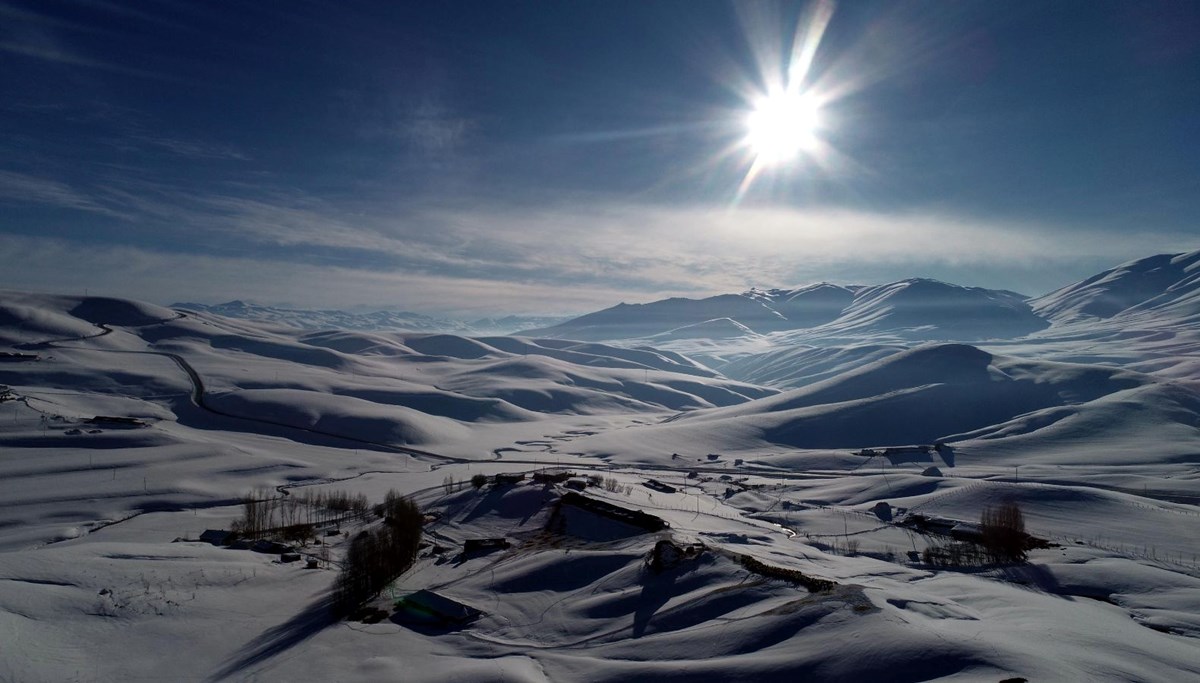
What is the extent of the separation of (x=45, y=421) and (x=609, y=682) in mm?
77251

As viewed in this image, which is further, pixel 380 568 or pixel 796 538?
pixel 796 538

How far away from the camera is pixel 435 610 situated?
2055cm

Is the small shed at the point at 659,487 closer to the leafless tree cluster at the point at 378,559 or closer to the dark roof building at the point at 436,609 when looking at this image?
the leafless tree cluster at the point at 378,559

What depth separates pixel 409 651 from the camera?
18000 millimetres

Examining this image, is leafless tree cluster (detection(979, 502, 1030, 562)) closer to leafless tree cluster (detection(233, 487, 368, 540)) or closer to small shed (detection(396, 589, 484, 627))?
small shed (detection(396, 589, 484, 627))

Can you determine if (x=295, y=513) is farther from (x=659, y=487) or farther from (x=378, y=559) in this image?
(x=659, y=487)

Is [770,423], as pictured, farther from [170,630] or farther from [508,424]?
[170,630]

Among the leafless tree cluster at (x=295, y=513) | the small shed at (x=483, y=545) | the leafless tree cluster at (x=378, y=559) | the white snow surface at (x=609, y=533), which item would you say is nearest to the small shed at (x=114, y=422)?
the white snow surface at (x=609, y=533)

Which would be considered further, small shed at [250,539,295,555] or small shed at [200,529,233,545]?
small shed at [200,529,233,545]

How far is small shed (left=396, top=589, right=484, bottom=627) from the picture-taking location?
20.1m

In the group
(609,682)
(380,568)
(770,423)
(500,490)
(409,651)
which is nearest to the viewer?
(609,682)

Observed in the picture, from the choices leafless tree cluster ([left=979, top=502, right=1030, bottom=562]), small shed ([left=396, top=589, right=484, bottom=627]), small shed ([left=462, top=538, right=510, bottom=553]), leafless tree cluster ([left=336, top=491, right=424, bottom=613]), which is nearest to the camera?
small shed ([left=396, top=589, right=484, bottom=627])

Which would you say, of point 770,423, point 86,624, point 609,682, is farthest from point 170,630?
point 770,423

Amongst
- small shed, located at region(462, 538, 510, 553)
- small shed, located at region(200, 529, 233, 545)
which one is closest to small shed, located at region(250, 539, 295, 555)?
small shed, located at region(200, 529, 233, 545)
